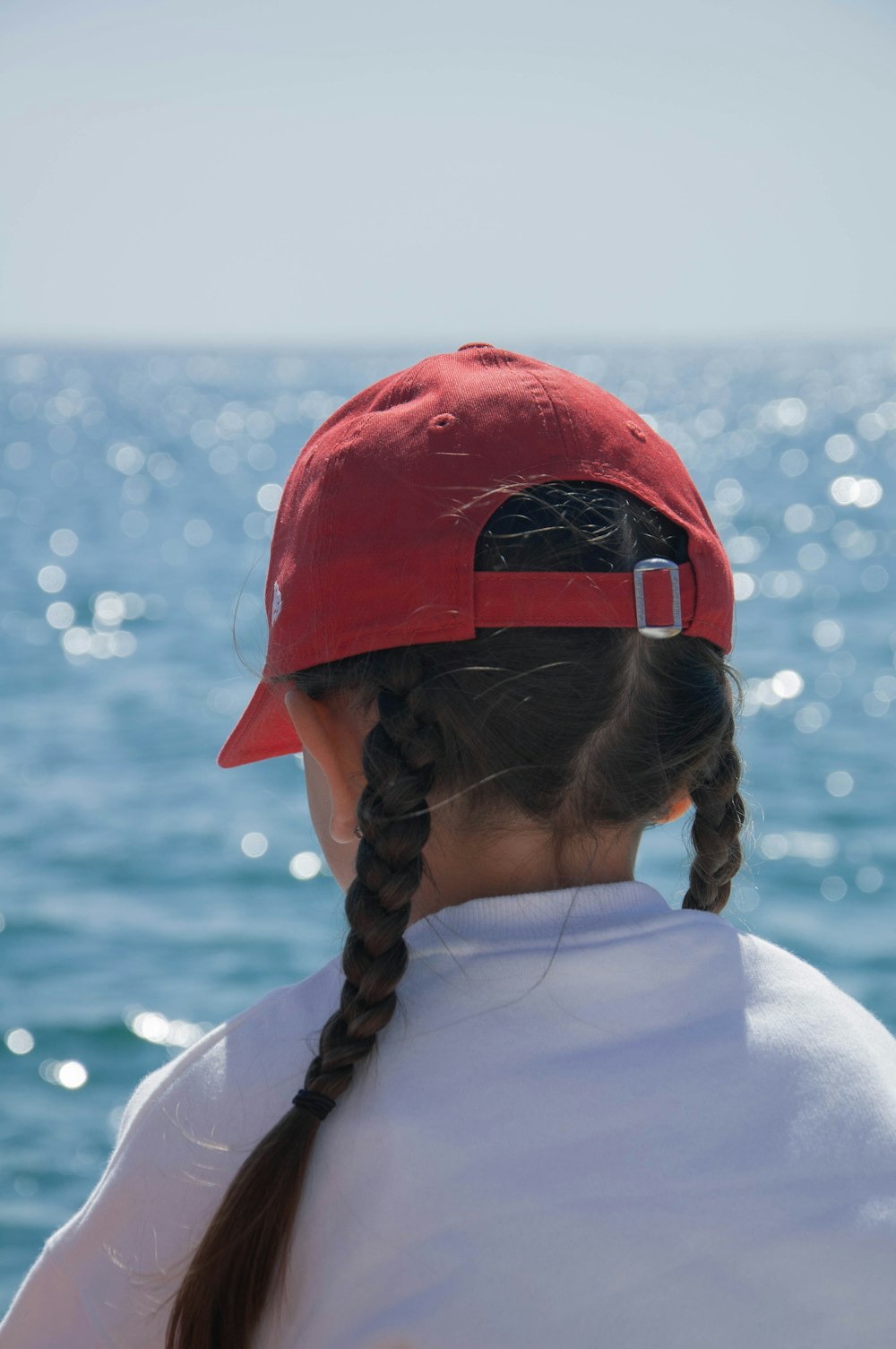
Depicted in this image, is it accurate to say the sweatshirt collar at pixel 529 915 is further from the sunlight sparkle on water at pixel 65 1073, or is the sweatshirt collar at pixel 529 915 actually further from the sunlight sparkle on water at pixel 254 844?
the sunlight sparkle on water at pixel 254 844

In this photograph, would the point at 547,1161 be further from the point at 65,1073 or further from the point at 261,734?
the point at 65,1073

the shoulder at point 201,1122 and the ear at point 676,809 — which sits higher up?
the ear at point 676,809

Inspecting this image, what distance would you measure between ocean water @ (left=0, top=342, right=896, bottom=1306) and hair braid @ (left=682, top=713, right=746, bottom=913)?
161mm

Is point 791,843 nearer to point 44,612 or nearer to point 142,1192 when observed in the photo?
point 142,1192

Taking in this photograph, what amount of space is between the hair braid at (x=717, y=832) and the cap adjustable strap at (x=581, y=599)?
0.23 m

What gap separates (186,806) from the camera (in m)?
8.38

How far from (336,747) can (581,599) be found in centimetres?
25

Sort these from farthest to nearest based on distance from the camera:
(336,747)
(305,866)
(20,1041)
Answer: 1. (305,866)
2. (20,1041)
3. (336,747)

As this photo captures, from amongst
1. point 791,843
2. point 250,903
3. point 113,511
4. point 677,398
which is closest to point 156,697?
point 250,903

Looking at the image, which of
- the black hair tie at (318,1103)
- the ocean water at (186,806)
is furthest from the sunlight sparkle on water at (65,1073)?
the black hair tie at (318,1103)

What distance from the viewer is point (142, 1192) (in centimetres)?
100

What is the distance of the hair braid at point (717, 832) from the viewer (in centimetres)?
125

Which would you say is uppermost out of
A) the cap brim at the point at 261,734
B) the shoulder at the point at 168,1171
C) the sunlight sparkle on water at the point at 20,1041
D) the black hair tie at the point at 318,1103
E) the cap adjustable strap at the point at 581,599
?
the cap adjustable strap at the point at 581,599

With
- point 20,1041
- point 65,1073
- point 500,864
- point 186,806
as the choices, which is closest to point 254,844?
point 186,806
